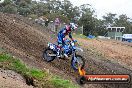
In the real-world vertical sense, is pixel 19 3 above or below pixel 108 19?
above

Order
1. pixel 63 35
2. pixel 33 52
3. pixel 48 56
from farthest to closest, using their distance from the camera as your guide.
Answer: pixel 33 52, pixel 48 56, pixel 63 35

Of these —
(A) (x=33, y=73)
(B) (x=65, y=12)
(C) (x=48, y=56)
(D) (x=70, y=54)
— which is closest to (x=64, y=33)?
(D) (x=70, y=54)

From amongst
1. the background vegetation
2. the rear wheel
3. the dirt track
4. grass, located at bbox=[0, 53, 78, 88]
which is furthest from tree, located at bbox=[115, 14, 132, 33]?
grass, located at bbox=[0, 53, 78, 88]

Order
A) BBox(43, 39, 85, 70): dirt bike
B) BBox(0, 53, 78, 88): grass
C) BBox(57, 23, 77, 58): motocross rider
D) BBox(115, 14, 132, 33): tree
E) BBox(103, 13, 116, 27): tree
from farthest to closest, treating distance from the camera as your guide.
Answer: BBox(103, 13, 116, 27): tree, BBox(115, 14, 132, 33): tree, BBox(57, 23, 77, 58): motocross rider, BBox(43, 39, 85, 70): dirt bike, BBox(0, 53, 78, 88): grass

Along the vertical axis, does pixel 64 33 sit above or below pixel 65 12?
above

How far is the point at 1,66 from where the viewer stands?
12953 millimetres

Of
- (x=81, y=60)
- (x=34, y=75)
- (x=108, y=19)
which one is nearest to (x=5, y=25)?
(x=81, y=60)

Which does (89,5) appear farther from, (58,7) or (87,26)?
(87,26)

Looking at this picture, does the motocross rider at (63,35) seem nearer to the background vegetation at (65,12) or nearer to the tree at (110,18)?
the background vegetation at (65,12)

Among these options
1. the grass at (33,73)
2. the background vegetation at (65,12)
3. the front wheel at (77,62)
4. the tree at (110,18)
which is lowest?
the tree at (110,18)

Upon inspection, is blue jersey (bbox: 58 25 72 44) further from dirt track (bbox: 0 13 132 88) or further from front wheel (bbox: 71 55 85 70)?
dirt track (bbox: 0 13 132 88)

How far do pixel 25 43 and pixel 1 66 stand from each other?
689cm

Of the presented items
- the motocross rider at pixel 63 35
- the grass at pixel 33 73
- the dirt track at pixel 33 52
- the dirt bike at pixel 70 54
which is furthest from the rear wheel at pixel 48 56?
the grass at pixel 33 73

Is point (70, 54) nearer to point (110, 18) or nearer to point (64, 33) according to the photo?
point (64, 33)
